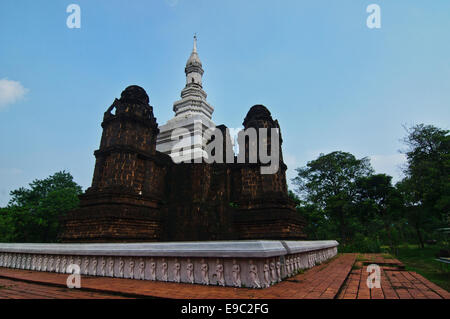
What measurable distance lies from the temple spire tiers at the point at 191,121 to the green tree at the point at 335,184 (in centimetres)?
1342

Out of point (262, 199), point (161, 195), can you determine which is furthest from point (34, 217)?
point (262, 199)

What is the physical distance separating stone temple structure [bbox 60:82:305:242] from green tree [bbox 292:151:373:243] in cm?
1665

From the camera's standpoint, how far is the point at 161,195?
11039 mm

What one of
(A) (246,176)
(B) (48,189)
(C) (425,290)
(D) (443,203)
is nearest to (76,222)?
(A) (246,176)

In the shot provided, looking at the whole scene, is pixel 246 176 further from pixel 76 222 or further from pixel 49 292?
pixel 49 292

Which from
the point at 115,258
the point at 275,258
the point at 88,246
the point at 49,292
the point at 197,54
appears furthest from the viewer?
the point at 197,54

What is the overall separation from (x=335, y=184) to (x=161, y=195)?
2170 centimetres

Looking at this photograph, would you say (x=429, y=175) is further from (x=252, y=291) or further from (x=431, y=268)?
(x=252, y=291)

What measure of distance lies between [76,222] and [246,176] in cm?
706

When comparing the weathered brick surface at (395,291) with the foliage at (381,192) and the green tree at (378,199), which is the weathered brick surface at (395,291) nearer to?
the foliage at (381,192)

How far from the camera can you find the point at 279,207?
9633mm

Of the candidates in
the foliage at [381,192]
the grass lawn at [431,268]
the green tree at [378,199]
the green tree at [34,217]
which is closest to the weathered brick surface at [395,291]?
the grass lawn at [431,268]

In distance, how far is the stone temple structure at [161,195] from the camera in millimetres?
7203

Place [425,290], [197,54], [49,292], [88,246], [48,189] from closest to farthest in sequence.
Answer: [425,290], [49,292], [88,246], [48,189], [197,54]
